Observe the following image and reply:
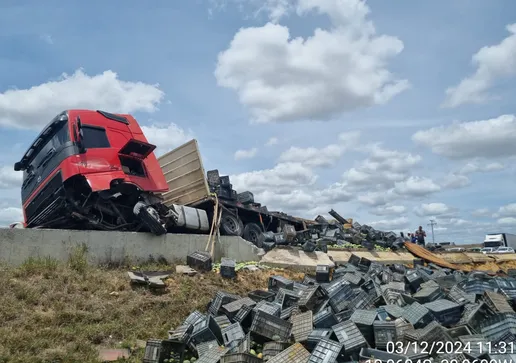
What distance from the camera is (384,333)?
18.0 ft

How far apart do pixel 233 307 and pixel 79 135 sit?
217 inches

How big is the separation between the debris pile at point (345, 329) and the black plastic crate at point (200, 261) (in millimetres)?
2258

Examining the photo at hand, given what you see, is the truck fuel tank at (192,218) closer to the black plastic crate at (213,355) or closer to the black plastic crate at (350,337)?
the black plastic crate at (213,355)

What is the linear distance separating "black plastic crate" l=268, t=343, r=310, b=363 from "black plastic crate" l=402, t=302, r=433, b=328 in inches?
72.4

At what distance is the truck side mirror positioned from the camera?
→ 9508mm

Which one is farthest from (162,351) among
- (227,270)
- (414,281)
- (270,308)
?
(414,281)

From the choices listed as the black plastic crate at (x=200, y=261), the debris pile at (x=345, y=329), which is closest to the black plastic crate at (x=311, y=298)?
the debris pile at (x=345, y=329)

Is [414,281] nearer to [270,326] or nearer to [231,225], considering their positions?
[270,326]

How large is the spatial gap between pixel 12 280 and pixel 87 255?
195 centimetres

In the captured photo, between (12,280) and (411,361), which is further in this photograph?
(12,280)

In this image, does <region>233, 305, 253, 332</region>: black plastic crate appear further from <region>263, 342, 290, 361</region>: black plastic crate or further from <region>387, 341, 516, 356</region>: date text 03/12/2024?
<region>387, 341, 516, 356</region>: date text 03/12/2024

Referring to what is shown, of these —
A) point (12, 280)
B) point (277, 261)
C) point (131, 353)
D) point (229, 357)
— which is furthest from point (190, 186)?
point (229, 357)

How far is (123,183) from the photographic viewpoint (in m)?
9.95

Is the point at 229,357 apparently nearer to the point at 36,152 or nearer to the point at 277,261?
the point at 277,261
